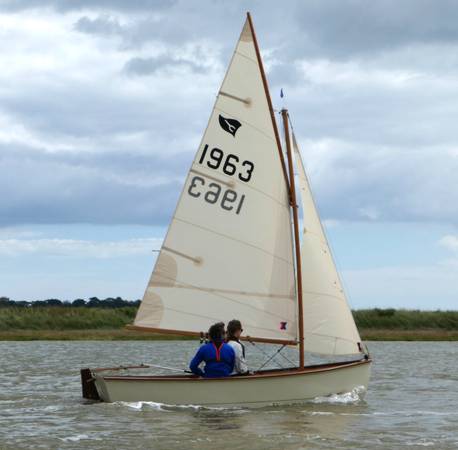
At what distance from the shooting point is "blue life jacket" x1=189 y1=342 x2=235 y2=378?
23.0 m

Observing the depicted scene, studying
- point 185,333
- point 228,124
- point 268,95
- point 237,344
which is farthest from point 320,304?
point 268,95

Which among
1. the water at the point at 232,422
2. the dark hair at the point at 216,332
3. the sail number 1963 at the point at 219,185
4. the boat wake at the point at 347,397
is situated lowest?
the water at the point at 232,422

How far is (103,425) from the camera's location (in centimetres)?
2123

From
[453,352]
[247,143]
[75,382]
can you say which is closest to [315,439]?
[247,143]

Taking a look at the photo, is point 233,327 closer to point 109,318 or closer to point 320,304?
point 320,304

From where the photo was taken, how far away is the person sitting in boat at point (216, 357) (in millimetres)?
23031

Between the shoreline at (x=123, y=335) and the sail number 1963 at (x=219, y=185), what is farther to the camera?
the shoreline at (x=123, y=335)

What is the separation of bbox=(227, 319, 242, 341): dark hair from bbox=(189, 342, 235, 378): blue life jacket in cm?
41

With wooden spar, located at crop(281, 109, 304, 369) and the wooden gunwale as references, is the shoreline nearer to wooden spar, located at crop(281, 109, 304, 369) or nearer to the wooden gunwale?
wooden spar, located at crop(281, 109, 304, 369)

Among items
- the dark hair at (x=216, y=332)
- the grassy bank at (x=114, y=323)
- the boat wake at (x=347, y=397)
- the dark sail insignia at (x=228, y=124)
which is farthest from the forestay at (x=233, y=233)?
the grassy bank at (x=114, y=323)

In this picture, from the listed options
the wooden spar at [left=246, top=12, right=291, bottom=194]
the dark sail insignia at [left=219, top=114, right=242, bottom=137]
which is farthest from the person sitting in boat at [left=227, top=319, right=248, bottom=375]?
the dark sail insignia at [left=219, top=114, right=242, bottom=137]

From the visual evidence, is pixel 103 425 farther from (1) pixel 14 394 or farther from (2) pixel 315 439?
(1) pixel 14 394

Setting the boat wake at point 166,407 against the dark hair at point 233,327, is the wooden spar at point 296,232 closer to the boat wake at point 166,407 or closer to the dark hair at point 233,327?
the dark hair at point 233,327

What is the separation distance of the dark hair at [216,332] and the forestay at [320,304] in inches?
120
